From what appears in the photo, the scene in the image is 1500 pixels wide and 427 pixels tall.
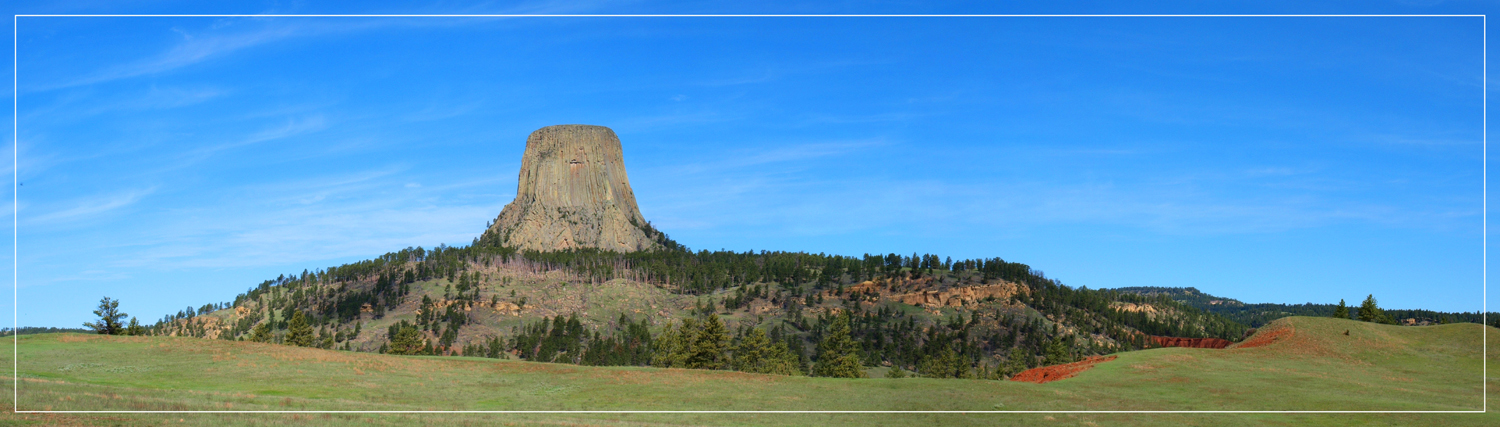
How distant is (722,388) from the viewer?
52594 millimetres

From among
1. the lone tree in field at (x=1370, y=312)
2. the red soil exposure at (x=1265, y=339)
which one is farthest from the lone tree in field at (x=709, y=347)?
the lone tree in field at (x=1370, y=312)

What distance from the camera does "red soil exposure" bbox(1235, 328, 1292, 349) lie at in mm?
68750

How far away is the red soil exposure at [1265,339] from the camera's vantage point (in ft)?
226

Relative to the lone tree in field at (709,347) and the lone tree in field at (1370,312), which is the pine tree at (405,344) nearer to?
the lone tree in field at (709,347)

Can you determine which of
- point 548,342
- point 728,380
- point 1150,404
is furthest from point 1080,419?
point 548,342

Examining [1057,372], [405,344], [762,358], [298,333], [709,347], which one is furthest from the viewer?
[405,344]

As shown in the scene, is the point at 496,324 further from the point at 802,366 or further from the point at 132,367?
the point at 132,367

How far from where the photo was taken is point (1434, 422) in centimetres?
4078

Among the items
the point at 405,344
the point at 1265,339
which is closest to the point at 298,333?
the point at 405,344

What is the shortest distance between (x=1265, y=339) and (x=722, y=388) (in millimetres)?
40747

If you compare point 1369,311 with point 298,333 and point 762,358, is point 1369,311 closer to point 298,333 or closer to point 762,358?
point 762,358

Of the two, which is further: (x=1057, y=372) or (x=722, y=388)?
(x=1057, y=372)

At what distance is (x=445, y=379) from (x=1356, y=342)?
187ft

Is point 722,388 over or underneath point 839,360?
over
